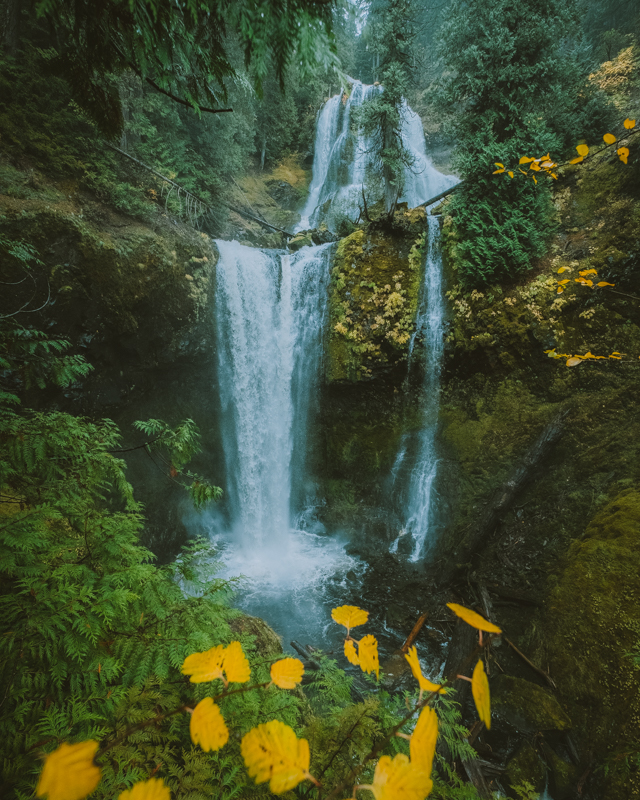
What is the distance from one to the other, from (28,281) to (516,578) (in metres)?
8.80

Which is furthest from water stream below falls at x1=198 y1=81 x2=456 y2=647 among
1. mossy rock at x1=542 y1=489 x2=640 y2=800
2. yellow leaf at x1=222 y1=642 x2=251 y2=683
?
yellow leaf at x1=222 y1=642 x2=251 y2=683

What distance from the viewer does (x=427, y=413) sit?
24.5 feet

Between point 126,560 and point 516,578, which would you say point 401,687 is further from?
point 126,560

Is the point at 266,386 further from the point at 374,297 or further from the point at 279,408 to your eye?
the point at 374,297

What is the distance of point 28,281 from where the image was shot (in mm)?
5074

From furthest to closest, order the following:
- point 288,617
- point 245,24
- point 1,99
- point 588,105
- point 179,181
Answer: point 179,181
point 588,105
point 288,617
point 1,99
point 245,24

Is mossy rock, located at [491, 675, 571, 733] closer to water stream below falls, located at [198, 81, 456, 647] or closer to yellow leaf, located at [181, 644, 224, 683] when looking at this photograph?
water stream below falls, located at [198, 81, 456, 647]

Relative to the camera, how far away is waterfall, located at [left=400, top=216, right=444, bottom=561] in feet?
23.6

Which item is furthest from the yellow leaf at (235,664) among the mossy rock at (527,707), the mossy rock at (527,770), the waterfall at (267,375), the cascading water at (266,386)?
the waterfall at (267,375)

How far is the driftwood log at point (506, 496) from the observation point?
5.66 meters

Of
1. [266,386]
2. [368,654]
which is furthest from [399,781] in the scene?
[266,386]

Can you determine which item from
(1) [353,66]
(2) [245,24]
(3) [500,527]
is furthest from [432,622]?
(1) [353,66]

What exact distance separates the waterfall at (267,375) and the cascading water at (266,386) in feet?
0.08

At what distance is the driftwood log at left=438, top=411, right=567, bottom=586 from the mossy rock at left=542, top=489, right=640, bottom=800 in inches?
57.2
